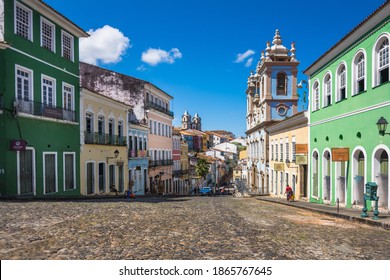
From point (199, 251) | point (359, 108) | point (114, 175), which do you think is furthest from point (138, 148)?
point (199, 251)

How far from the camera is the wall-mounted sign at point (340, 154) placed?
546 inches

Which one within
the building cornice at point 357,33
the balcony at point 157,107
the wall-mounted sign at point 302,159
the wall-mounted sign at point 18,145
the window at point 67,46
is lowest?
the wall-mounted sign at point 302,159

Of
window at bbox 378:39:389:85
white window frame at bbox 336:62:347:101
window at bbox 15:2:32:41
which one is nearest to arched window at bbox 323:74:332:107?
white window frame at bbox 336:62:347:101

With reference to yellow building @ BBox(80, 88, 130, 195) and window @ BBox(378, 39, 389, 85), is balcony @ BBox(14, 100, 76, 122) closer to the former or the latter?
yellow building @ BBox(80, 88, 130, 195)

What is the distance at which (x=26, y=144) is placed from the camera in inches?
536

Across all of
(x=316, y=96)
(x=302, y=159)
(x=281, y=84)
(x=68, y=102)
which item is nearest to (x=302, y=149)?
(x=302, y=159)

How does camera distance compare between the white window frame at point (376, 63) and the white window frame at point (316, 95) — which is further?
the white window frame at point (316, 95)

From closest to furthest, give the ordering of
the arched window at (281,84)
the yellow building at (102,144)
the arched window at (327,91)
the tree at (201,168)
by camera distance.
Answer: the arched window at (327,91) → the yellow building at (102,144) → the arched window at (281,84) → the tree at (201,168)

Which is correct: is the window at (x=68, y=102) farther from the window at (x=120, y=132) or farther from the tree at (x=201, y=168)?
the tree at (x=201, y=168)

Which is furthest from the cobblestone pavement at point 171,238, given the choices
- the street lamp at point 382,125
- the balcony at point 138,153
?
the balcony at point 138,153

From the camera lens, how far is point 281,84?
34094mm

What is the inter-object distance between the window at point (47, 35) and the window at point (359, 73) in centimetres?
1349

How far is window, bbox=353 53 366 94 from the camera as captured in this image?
506 inches

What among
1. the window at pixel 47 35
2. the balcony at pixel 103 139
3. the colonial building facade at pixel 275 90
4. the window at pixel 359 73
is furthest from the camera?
the colonial building facade at pixel 275 90
